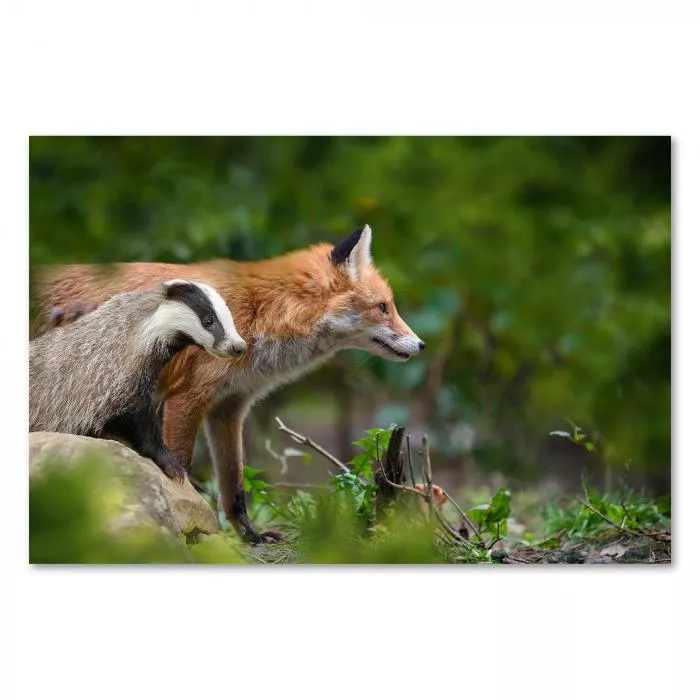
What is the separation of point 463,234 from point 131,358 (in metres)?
1.83

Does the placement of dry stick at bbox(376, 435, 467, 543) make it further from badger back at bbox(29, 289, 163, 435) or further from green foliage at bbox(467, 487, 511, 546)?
badger back at bbox(29, 289, 163, 435)

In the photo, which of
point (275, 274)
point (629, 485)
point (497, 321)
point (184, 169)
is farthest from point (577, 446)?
point (184, 169)

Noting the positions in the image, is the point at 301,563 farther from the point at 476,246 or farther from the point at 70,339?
the point at 476,246

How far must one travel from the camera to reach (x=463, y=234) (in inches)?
208

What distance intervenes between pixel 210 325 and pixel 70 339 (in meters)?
0.57

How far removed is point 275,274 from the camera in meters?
4.68

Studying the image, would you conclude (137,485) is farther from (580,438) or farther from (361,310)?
(580,438)

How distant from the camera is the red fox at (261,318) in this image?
176 inches

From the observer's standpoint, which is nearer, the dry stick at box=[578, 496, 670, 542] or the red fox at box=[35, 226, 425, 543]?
the red fox at box=[35, 226, 425, 543]

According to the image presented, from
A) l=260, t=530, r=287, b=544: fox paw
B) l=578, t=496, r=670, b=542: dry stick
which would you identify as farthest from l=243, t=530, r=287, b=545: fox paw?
l=578, t=496, r=670, b=542: dry stick

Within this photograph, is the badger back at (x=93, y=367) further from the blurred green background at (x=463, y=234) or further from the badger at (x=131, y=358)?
the blurred green background at (x=463, y=234)

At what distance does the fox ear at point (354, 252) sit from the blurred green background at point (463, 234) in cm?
32

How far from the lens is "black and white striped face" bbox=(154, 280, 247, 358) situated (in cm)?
424

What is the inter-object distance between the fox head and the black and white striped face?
515 mm
